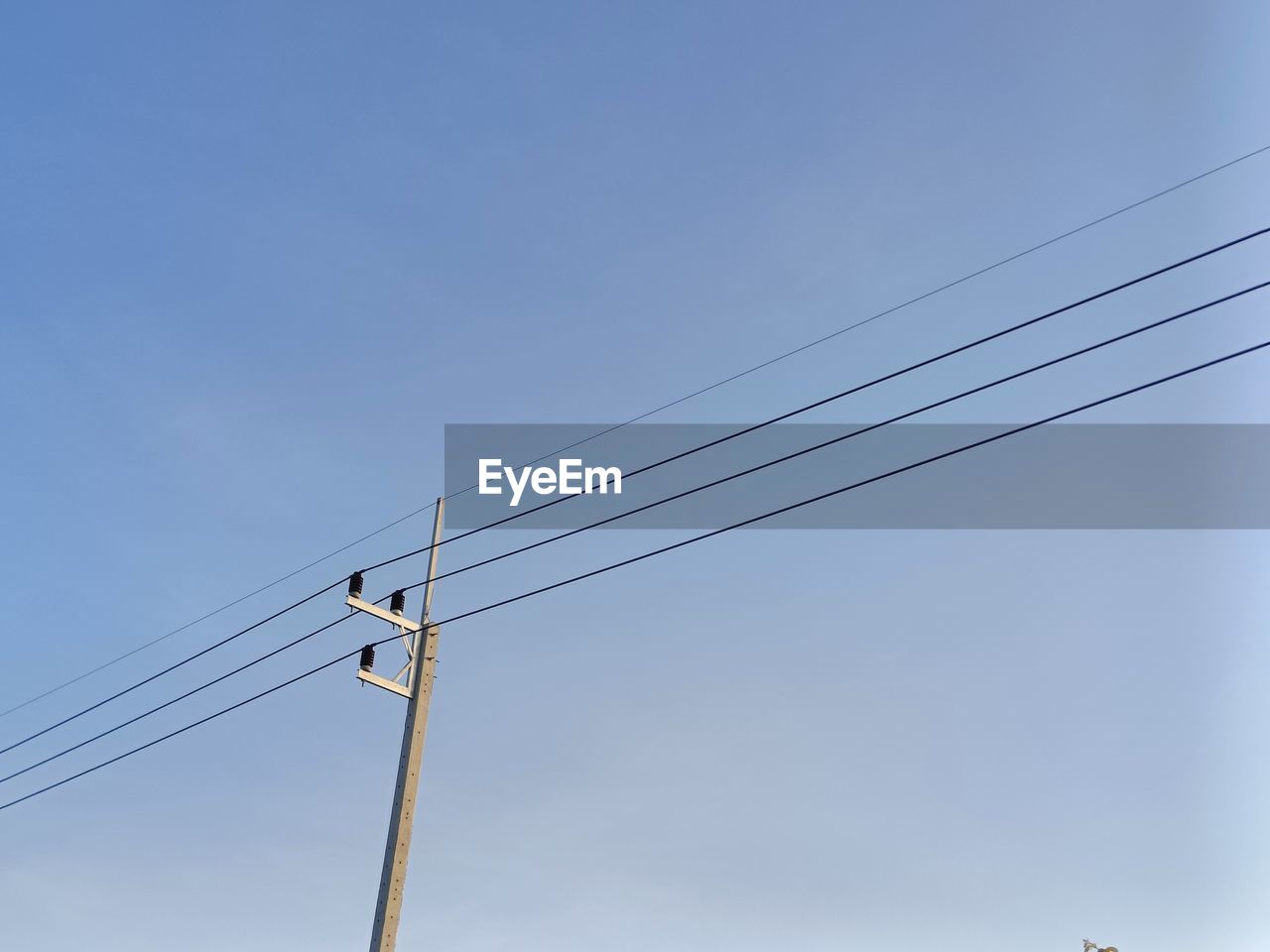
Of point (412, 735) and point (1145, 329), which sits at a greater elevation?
point (1145, 329)

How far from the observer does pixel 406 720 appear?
723 inches

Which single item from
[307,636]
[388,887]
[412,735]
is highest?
[307,636]

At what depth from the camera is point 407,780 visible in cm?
1761

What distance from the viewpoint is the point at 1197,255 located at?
11555mm

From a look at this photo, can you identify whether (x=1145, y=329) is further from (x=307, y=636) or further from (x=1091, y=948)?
(x=1091, y=948)

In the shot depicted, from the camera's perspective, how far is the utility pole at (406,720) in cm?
1675

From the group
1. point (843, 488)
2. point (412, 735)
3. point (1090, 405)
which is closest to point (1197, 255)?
point (1090, 405)

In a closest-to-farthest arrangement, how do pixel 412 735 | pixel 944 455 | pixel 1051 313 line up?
1. pixel 1051 313
2. pixel 944 455
3. pixel 412 735

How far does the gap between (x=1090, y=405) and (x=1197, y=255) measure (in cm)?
192

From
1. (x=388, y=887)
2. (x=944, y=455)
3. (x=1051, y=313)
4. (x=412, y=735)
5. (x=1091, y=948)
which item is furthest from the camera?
(x=1091, y=948)

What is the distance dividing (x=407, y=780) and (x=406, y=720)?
1.07 m

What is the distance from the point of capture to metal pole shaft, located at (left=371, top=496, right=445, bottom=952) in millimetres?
16672

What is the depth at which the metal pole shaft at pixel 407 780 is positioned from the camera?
16.7 meters

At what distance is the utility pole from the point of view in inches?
659
